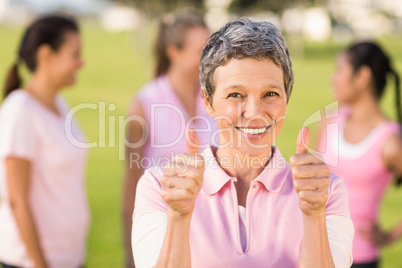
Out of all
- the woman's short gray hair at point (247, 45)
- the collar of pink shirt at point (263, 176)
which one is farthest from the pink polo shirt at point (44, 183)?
the woman's short gray hair at point (247, 45)

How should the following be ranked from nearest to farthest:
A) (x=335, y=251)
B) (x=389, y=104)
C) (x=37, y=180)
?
(x=335, y=251) < (x=37, y=180) < (x=389, y=104)

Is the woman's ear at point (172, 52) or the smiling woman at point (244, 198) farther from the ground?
the woman's ear at point (172, 52)

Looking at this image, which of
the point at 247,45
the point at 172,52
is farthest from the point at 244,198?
the point at 172,52

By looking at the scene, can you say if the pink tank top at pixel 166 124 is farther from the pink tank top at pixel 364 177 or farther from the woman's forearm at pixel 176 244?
the woman's forearm at pixel 176 244

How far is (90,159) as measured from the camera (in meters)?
12.2

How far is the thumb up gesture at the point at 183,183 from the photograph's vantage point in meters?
1.52

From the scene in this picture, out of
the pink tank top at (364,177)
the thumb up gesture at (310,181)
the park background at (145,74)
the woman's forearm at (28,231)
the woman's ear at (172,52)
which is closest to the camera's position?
the thumb up gesture at (310,181)

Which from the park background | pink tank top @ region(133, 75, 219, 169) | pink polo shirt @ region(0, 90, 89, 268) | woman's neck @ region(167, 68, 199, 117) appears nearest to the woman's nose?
the park background

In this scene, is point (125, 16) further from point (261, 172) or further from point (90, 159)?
point (261, 172)

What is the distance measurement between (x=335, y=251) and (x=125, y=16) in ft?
351

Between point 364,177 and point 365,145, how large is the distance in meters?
0.22

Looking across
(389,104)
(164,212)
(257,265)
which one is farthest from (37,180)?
(389,104)

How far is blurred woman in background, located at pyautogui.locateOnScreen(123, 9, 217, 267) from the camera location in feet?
11.4

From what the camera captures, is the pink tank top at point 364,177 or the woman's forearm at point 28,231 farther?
the pink tank top at point 364,177
